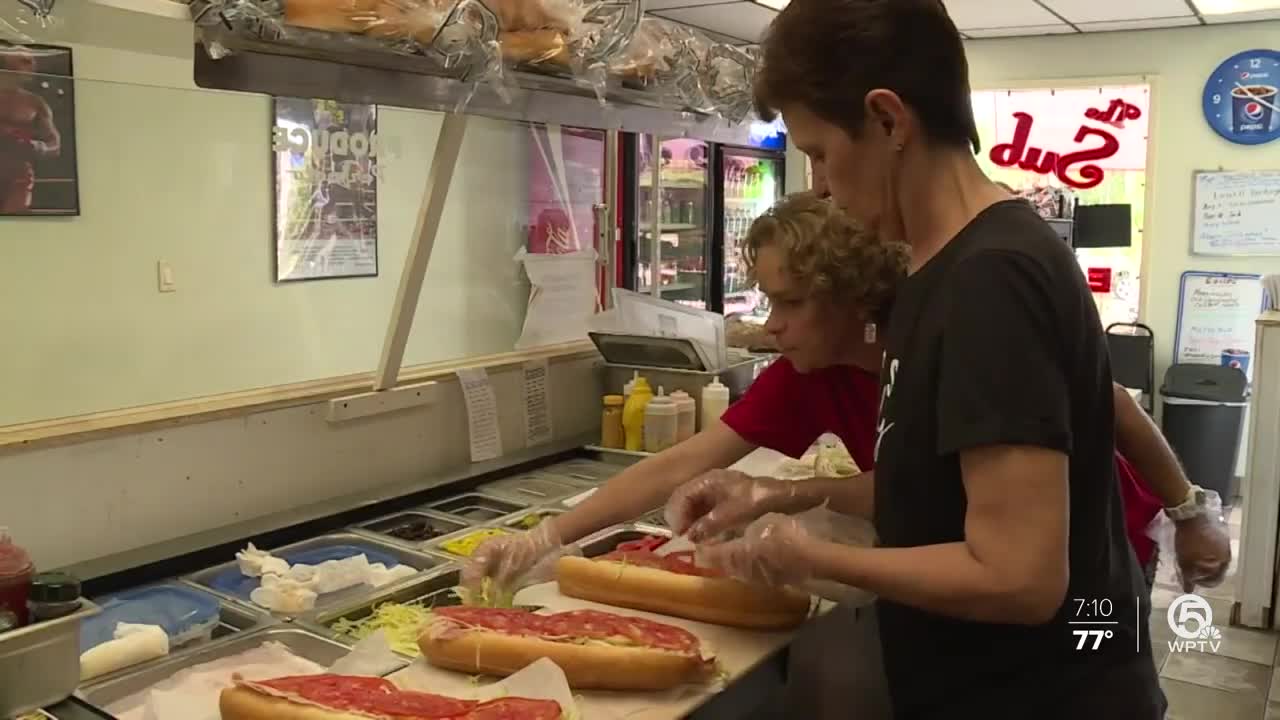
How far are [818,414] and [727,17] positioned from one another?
4652mm

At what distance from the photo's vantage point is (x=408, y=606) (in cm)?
183

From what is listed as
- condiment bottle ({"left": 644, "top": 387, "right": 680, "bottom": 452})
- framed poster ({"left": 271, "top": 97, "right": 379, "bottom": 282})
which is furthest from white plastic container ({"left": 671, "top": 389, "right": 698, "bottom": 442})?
framed poster ({"left": 271, "top": 97, "right": 379, "bottom": 282})

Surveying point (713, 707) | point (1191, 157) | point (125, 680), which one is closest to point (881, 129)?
point (713, 707)

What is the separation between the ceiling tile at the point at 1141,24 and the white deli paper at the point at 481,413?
5045 millimetres

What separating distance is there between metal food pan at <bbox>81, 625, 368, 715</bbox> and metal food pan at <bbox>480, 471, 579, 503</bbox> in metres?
0.87

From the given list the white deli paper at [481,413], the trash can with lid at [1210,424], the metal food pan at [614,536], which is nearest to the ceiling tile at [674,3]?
the trash can with lid at [1210,424]

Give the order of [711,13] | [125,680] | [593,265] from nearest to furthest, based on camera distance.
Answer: [125,680]
[593,265]
[711,13]

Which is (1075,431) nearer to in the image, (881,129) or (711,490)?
(881,129)

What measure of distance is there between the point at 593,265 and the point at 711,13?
2959 millimetres

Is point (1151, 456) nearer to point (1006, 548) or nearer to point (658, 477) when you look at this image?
point (658, 477)

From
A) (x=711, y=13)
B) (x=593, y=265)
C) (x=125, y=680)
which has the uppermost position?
(x=711, y=13)

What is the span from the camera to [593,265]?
11.9 feet

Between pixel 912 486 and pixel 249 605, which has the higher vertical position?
pixel 912 486

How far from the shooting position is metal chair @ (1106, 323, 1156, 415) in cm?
614
